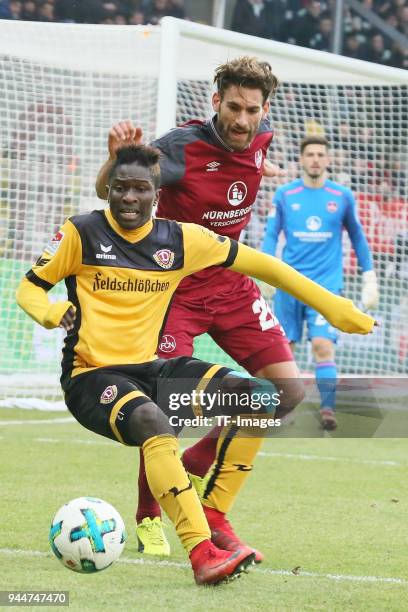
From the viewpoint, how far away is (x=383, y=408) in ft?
37.4

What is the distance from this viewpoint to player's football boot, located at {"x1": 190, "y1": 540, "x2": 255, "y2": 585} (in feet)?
15.2

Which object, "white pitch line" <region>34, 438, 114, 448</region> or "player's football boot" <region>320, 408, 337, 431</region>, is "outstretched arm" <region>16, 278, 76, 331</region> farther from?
"player's football boot" <region>320, 408, 337, 431</region>

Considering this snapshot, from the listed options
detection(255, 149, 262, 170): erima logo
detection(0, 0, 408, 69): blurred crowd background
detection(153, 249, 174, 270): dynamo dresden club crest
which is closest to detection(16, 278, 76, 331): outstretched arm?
detection(153, 249, 174, 270): dynamo dresden club crest

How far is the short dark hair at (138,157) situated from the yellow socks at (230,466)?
1.23 metres

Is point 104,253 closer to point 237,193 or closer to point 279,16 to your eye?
point 237,193

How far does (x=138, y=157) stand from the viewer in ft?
16.9

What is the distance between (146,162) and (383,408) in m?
6.70

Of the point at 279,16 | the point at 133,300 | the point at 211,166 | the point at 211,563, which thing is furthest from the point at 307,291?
the point at 279,16

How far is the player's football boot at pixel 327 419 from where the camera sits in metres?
10.0

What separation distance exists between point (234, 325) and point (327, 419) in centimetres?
422

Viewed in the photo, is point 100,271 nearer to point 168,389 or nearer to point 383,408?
point 168,389

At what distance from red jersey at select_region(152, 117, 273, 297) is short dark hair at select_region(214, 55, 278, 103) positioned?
0.29 metres

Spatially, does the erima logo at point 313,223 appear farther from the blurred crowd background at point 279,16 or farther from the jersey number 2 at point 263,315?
the blurred crowd background at point 279,16

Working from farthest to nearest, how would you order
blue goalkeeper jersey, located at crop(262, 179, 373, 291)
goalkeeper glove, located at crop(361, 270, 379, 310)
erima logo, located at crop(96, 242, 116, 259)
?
blue goalkeeper jersey, located at crop(262, 179, 373, 291)
goalkeeper glove, located at crop(361, 270, 379, 310)
erima logo, located at crop(96, 242, 116, 259)
